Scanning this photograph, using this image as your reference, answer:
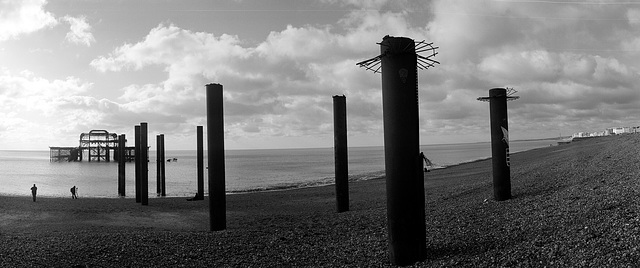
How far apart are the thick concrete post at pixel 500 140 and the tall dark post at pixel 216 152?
702 centimetres

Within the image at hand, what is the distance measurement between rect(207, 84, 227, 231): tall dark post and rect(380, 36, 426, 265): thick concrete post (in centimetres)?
594

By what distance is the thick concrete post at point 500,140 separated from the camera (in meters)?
10.4

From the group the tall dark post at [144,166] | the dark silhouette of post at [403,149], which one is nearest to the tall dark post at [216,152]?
the dark silhouette of post at [403,149]

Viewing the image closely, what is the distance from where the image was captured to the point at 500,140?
1055cm

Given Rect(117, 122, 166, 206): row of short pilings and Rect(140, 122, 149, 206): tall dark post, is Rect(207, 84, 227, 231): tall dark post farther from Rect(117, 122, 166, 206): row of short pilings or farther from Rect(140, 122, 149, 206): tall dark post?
Rect(140, 122, 149, 206): tall dark post

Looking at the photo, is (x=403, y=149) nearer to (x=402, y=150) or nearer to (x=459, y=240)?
(x=402, y=150)

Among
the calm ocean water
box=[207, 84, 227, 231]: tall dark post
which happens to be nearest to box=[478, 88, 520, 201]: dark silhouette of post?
box=[207, 84, 227, 231]: tall dark post

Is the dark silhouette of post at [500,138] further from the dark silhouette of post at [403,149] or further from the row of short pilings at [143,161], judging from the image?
the row of short pilings at [143,161]

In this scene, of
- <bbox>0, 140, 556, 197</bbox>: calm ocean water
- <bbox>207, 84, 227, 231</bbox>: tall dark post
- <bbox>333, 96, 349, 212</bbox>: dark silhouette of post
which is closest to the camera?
<bbox>207, 84, 227, 231</bbox>: tall dark post

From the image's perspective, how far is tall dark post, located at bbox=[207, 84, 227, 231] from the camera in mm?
10867

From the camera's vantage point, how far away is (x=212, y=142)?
35.8ft

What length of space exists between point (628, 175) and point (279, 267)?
817 cm

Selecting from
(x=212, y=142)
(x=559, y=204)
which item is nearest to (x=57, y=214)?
(x=212, y=142)

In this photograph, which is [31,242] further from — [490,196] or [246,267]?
[490,196]
